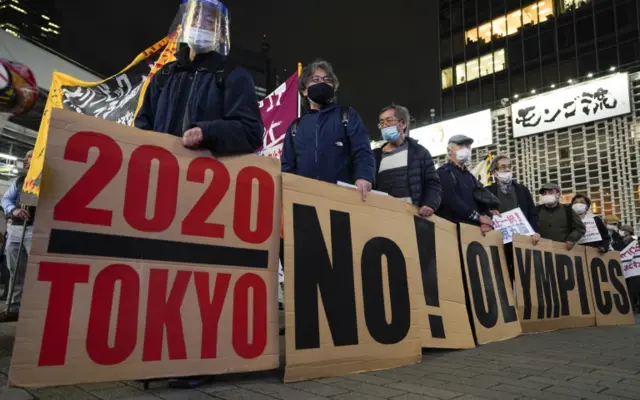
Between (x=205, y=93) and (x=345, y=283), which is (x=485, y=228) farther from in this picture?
(x=205, y=93)

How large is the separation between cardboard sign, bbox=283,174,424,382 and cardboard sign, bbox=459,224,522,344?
0.86m

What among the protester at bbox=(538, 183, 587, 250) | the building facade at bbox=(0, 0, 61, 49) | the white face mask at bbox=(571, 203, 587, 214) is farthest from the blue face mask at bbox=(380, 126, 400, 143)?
the building facade at bbox=(0, 0, 61, 49)

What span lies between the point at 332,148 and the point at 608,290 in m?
4.63

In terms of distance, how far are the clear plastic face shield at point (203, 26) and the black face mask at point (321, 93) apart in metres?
0.77

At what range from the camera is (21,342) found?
182cm

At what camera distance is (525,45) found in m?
35.2

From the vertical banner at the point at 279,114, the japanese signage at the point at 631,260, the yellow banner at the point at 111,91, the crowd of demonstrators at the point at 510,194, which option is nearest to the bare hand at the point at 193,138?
the vertical banner at the point at 279,114

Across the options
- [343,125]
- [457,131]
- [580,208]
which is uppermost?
[457,131]

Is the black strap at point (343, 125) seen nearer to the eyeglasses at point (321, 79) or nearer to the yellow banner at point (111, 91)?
the eyeglasses at point (321, 79)

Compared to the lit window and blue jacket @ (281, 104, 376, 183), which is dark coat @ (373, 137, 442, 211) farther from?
the lit window

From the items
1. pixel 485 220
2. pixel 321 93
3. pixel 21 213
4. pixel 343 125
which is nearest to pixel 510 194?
pixel 485 220

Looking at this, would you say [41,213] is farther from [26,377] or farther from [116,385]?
[116,385]

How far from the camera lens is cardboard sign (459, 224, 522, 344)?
389 centimetres

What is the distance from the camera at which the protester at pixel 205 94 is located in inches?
97.6
